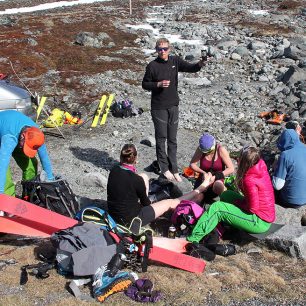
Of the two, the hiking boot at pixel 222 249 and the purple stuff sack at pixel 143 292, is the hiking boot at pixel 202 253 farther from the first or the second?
the purple stuff sack at pixel 143 292

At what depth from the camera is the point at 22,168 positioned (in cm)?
770

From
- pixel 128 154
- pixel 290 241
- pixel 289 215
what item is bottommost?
pixel 289 215

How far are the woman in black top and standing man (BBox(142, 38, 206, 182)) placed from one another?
2387 mm

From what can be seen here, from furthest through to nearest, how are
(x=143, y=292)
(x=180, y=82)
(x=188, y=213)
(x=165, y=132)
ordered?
(x=180, y=82)
(x=165, y=132)
(x=188, y=213)
(x=143, y=292)

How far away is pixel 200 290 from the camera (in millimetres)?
5750

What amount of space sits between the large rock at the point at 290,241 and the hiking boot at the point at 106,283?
209cm

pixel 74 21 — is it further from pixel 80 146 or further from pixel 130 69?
pixel 80 146

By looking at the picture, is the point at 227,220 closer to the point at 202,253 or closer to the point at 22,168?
the point at 202,253

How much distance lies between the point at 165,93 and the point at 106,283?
4361mm

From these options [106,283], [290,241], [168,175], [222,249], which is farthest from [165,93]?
[106,283]

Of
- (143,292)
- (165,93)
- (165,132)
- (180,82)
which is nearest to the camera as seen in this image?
(143,292)

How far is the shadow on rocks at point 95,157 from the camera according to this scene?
10969 mm

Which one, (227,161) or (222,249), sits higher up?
(227,161)

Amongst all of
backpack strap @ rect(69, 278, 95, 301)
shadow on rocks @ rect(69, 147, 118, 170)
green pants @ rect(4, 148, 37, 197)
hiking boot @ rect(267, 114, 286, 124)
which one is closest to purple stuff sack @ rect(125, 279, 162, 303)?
backpack strap @ rect(69, 278, 95, 301)
